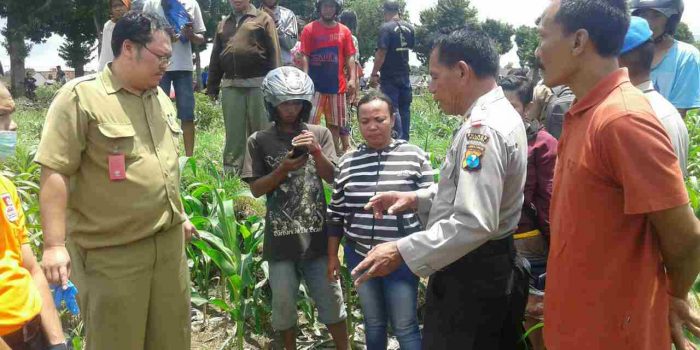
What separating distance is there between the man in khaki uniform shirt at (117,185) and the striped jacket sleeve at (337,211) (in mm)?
802

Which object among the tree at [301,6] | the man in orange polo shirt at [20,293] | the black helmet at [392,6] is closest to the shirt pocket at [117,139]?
the man in orange polo shirt at [20,293]

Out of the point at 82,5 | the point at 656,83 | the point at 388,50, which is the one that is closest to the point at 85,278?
the point at 656,83

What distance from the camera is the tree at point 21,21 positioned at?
92.1ft

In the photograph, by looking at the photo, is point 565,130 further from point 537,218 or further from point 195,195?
point 195,195

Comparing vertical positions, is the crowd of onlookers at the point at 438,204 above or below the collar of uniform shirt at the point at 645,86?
below

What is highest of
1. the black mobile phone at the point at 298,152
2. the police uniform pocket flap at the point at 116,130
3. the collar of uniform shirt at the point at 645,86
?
the collar of uniform shirt at the point at 645,86

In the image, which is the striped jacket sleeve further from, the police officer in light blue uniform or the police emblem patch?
the police emblem patch

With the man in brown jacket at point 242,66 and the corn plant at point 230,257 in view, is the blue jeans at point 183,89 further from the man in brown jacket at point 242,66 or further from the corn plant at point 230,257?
the corn plant at point 230,257

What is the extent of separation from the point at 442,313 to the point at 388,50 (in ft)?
16.1

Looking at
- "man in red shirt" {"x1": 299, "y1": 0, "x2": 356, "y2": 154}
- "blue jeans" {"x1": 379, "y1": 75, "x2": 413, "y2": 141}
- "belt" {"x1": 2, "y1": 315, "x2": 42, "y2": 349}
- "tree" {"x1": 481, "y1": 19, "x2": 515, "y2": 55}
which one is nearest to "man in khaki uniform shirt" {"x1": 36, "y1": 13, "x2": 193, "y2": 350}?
"belt" {"x1": 2, "y1": 315, "x2": 42, "y2": 349}

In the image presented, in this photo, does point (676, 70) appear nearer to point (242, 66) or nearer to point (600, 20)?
point (600, 20)

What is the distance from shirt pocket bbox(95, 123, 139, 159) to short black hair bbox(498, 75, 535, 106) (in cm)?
197

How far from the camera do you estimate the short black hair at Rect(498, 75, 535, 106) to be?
140 inches

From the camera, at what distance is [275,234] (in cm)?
342
